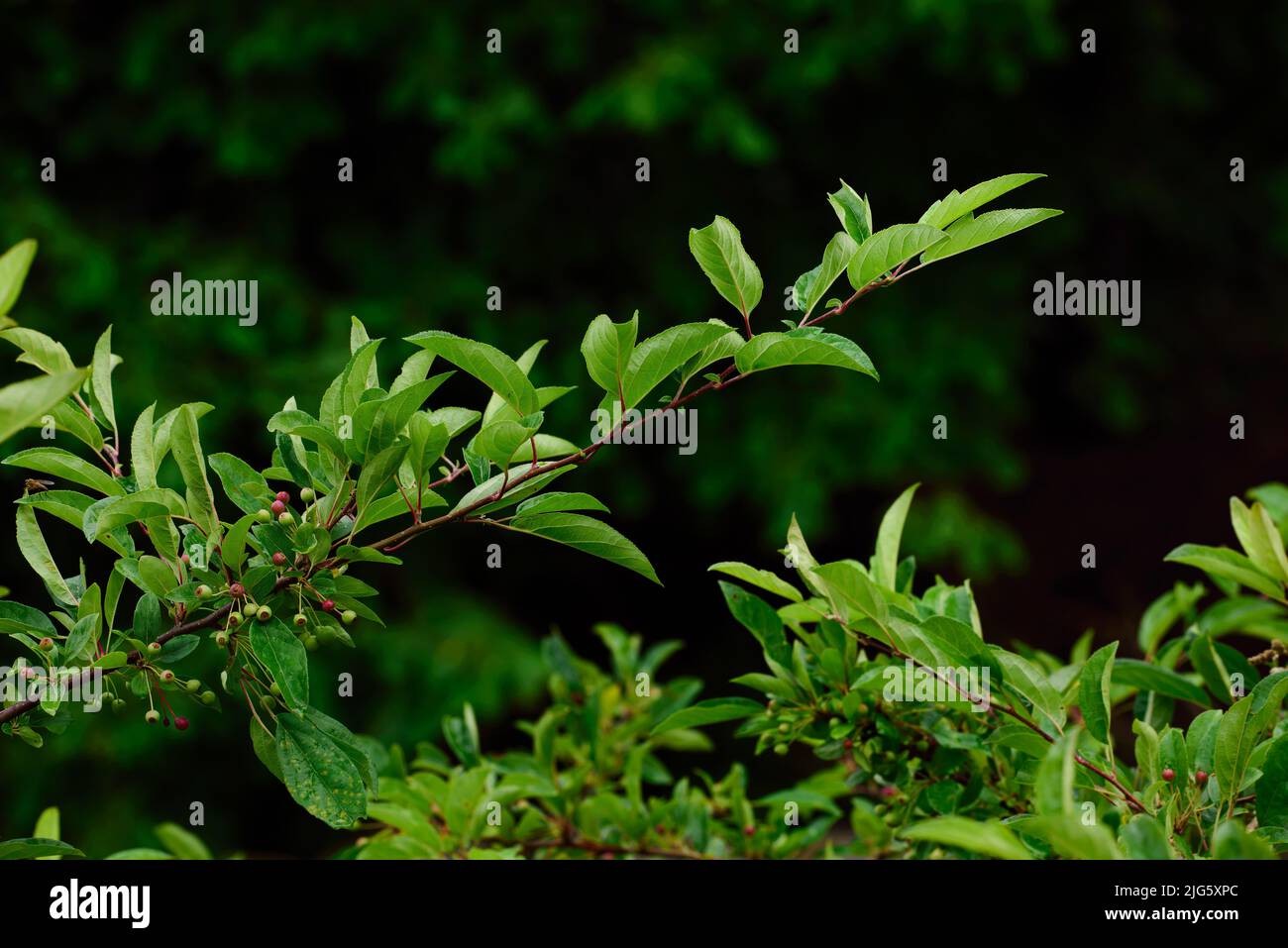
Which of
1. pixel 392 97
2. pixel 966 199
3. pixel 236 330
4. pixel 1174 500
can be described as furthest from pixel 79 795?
pixel 1174 500

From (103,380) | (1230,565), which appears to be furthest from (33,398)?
(1230,565)

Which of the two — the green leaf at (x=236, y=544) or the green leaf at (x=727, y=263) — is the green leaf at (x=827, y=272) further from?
the green leaf at (x=236, y=544)

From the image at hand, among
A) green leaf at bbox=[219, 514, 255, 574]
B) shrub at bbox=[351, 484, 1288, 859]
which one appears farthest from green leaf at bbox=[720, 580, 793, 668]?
green leaf at bbox=[219, 514, 255, 574]

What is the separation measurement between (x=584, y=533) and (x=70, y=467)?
370 mm

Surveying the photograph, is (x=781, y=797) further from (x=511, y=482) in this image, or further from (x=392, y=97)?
(x=392, y=97)

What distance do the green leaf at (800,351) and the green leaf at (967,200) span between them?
0.34 ft

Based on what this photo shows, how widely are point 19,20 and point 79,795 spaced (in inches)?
119

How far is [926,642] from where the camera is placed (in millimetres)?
925

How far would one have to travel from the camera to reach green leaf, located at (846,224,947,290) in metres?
0.79

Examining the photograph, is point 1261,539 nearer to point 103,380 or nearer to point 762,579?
point 762,579

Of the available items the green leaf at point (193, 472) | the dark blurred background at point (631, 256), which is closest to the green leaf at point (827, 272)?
the green leaf at point (193, 472)

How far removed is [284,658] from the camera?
80 centimetres

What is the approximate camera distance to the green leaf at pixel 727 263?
2.82ft

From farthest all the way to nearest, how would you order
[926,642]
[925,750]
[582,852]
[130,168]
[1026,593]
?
[1026,593]
[130,168]
[582,852]
[925,750]
[926,642]
